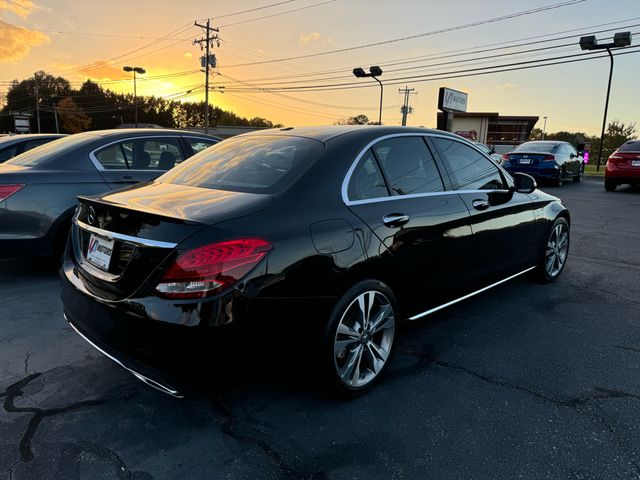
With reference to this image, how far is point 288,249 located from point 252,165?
0.91 meters

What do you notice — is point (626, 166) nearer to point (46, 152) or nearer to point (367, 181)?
point (367, 181)

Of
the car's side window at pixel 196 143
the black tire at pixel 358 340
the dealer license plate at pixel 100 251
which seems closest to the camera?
the dealer license plate at pixel 100 251

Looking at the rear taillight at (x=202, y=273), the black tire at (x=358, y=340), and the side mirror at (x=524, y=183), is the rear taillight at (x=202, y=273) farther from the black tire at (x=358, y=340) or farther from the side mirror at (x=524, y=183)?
the side mirror at (x=524, y=183)

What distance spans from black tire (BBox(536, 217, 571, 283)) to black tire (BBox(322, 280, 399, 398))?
2596 millimetres

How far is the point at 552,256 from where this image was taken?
4.89m

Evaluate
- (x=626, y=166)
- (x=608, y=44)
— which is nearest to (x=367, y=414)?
(x=626, y=166)

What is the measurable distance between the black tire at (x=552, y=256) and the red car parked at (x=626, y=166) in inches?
414

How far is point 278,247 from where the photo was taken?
2.21 metres

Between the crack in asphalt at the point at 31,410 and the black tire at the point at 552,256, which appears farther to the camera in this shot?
the black tire at the point at 552,256

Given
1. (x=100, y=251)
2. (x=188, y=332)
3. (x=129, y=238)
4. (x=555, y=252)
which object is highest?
(x=129, y=238)

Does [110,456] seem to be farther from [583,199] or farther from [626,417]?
[583,199]

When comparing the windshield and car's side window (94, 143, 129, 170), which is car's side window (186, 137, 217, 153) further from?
the windshield

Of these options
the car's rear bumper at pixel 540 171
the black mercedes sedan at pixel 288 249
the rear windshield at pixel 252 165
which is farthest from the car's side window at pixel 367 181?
the car's rear bumper at pixel 540 171

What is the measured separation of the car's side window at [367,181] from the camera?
272 cm
